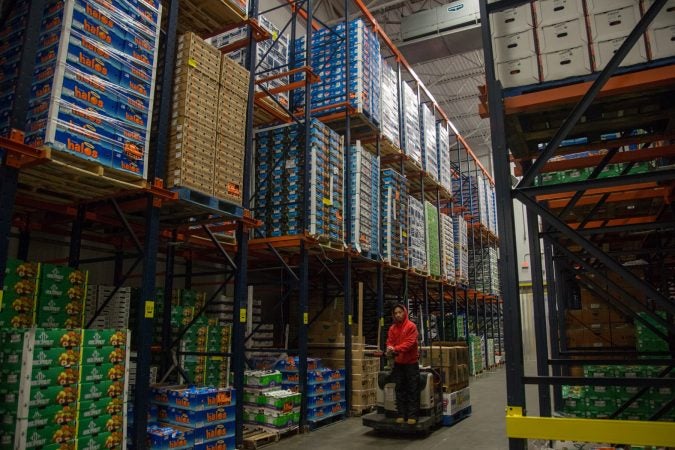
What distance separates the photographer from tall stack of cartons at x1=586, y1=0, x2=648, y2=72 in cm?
394

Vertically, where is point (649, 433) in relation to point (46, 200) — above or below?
below

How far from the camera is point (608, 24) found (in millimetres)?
4004

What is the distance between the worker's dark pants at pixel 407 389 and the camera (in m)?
7.71

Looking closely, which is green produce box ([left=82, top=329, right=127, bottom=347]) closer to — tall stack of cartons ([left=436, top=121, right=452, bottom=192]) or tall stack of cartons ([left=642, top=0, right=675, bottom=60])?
tall stack of cartons ([left=642, top=0, right=675, bottom=60])

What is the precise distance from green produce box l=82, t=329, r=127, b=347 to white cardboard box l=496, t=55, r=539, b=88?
15.0 feet

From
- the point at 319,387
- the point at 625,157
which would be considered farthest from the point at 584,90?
the point at 319,387

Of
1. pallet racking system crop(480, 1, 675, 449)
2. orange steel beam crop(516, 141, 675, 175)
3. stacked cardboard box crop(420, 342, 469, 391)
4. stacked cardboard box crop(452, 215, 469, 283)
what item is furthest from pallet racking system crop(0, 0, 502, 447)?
stacked cardboard box crop(452, 215, 469, 283)

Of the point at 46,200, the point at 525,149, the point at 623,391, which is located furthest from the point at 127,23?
the point at 623,391

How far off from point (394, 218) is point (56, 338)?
27.1 feet

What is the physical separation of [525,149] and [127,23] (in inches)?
181

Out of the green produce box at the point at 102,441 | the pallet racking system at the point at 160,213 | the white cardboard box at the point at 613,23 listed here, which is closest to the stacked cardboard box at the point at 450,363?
the pallet racking system at the point at 160,213

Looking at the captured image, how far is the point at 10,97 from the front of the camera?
5324 millimetres

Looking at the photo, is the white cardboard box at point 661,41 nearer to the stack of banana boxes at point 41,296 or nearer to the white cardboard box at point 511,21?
the white cardboard box at point 511,21

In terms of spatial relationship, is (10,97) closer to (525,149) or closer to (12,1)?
(12,1)
